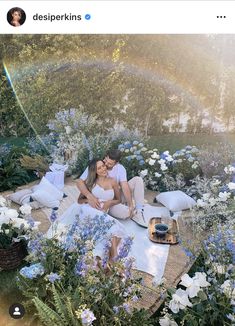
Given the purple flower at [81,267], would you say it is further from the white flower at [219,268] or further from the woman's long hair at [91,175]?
the white flower at [219,268]

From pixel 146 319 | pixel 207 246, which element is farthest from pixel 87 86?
pixel 146 319

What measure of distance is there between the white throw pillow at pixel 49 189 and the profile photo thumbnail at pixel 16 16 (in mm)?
727

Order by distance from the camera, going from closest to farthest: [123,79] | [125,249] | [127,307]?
[127,307] → [125,249] → [123,79]

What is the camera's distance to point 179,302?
1.80 metres

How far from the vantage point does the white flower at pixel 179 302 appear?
1.80 metres

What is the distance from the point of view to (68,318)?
5.83ft

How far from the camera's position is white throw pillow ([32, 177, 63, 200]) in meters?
2.12

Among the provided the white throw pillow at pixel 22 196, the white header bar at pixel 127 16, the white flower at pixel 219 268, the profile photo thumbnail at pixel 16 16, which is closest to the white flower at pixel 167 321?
the white flower at pixel 219 268

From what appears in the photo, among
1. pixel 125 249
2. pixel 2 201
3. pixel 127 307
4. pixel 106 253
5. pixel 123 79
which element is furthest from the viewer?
pixel 2 201

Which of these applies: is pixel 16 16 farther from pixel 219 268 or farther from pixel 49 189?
pixel 219 268

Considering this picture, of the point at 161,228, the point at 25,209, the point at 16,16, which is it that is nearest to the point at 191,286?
the point at 161,228

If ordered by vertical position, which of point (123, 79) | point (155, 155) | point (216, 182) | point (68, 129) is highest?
point (123, 79)

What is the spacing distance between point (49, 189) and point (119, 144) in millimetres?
403

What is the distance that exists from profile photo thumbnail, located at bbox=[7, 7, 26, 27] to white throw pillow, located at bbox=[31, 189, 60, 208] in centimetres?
78
